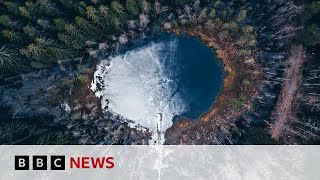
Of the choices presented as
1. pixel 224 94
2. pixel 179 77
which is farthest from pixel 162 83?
pixel 224 94

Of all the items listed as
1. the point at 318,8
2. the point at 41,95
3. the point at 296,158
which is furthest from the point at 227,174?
the point at 41,95

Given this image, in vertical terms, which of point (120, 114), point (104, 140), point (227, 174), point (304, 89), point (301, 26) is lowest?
point (227, 174)

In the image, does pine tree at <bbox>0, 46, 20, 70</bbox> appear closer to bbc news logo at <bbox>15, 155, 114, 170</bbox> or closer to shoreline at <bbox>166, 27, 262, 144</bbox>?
bbc news logo at <bbox>15, 155, 114, 170</bbox>

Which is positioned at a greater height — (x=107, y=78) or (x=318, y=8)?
(x=318, y=8)

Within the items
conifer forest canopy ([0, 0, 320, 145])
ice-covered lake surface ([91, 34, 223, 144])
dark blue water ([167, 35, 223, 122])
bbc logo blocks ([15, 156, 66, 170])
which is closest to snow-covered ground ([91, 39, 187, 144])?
ice-covered lake surface ([91, 34, 223, 144])

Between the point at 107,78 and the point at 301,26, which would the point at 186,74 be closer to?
the point at 107,78

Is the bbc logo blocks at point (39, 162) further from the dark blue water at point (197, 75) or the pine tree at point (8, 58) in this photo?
the dark blue water at point (197, 75)

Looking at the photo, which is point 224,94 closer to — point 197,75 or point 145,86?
point 197,75

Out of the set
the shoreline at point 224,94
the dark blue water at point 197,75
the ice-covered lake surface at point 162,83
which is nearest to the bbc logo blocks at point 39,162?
the ice-covered lake surface at point 162,83
